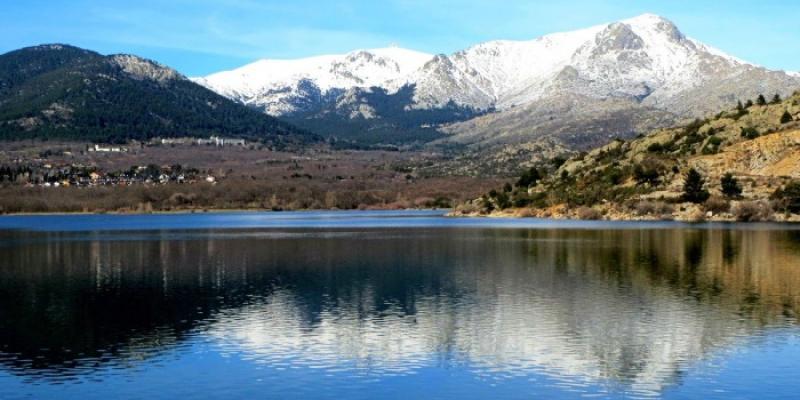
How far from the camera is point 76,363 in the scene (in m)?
33.0

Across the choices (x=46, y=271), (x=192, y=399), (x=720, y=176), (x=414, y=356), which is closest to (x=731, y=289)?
(x=414, y=356)

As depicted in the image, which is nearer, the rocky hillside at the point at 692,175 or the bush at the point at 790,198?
the bush at the point at 790,198

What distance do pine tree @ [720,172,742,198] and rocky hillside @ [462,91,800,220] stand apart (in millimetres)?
156

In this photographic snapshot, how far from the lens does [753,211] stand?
133625 mm

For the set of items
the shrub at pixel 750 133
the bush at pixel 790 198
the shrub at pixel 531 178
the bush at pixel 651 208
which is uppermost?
the shrub at pixel 750 133

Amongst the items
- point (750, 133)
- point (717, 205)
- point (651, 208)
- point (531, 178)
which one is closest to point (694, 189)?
point (717, 205)

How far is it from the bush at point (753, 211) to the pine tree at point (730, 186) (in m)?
2.47

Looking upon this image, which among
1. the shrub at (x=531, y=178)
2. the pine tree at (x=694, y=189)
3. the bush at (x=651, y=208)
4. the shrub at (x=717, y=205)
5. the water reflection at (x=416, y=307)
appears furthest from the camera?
the shrub at (x=531, y=178)

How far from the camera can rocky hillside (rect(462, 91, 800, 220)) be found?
136250mm

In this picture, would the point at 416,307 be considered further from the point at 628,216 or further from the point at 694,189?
the point at 628,216

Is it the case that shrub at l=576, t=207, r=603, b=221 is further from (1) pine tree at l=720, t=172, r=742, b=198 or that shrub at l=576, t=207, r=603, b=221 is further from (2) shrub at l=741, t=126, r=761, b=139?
(2) shrub at l=741, t=126, r=761, b=139

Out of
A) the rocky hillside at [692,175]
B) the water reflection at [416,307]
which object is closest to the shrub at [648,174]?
the rocky hillside at [692,175]

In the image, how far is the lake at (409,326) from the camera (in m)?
29.3

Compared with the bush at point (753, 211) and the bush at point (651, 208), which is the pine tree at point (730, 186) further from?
the bush at point (651, 208)
